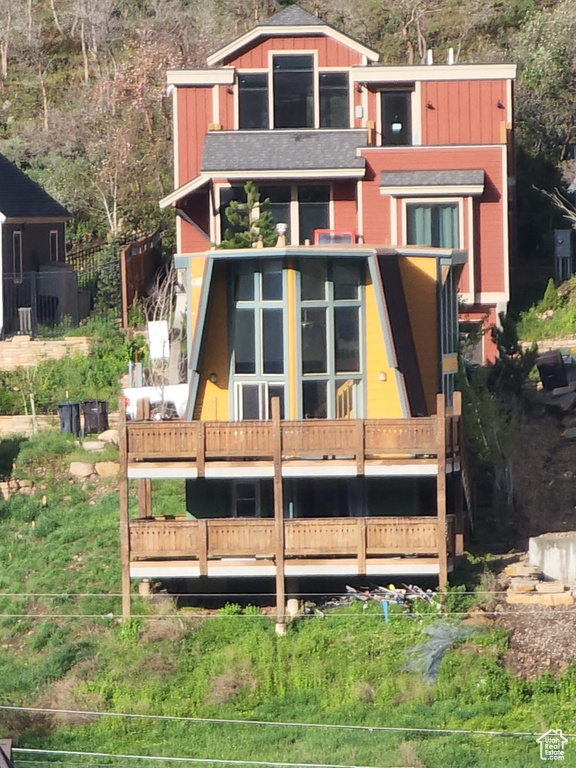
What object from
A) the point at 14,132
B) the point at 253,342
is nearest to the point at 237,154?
the point at 253,342

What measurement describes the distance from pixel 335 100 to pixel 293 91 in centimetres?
112

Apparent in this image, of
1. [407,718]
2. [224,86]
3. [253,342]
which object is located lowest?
[407,718]

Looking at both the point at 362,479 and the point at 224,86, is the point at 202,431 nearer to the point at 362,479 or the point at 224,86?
the point at 362,479

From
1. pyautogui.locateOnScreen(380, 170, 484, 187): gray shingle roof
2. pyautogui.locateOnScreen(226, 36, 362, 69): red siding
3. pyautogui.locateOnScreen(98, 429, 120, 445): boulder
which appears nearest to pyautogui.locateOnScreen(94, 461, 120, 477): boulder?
pyautogui.locateOnScreen(98, 429, 120, 445): boulder

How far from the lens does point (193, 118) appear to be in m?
47.3

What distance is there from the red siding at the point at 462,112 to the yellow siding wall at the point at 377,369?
552 inches

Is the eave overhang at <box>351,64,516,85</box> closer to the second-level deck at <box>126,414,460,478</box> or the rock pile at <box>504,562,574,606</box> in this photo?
the second-level deck at <box>126,414,460,478</box>

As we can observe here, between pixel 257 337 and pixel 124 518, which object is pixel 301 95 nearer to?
pixel 257 337

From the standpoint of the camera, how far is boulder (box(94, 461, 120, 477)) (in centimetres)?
3875

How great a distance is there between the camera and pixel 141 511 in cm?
3453

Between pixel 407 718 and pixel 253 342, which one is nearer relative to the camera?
pixel 407 718

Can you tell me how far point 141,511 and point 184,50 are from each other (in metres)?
35.0

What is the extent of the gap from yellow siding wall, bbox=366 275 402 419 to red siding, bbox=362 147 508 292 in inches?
474

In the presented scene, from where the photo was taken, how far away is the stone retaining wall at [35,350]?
1783 inches
